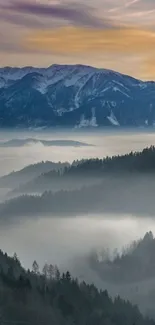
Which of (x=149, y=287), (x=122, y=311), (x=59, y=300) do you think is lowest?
(x=149, y=287)

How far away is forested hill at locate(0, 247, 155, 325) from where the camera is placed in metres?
101

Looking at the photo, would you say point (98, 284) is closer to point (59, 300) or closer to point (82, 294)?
point (82, 294)

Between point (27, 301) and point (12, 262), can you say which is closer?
point (27, 301)

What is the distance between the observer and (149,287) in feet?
643

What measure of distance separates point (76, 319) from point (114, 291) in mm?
74592

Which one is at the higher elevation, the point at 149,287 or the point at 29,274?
the point at 29,274

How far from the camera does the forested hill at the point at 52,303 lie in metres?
101

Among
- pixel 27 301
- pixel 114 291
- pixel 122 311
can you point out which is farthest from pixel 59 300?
pixel 114 291

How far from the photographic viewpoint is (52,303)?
11269cm

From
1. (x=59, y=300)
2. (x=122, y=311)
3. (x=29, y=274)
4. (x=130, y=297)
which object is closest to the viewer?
(x=59, y=300)

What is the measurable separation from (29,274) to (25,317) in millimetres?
25656

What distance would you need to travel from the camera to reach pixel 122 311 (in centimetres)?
13438

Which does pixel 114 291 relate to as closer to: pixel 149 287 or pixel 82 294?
pixel 149 287

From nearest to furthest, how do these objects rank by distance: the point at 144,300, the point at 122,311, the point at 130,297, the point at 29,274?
the point at 29,274 < the point at 122,311 < the point at 144,300 < the point at 130,297
